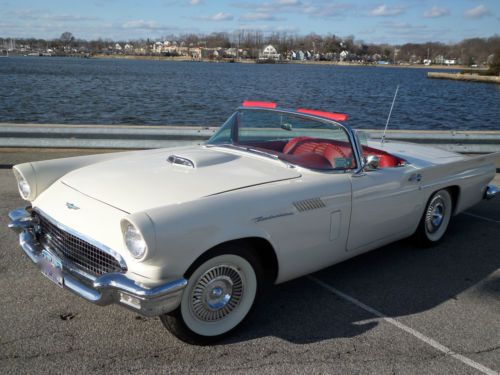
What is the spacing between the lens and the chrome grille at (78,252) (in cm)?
299

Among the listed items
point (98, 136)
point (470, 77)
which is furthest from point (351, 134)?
point (470, 77)

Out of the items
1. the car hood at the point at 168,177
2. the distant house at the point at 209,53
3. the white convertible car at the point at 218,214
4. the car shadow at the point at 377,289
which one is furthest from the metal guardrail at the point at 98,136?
the distant house at the point at 209,53

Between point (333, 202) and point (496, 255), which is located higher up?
point (333, 202)

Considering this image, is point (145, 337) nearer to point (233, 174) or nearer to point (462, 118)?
point (233, 174)

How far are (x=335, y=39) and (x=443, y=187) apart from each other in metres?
178

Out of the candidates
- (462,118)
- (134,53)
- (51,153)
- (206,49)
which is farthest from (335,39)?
(51,153)

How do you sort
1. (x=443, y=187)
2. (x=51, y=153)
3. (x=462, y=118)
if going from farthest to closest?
(x=462, y=118) < (x=51, y=153) < (x=443, y=187)

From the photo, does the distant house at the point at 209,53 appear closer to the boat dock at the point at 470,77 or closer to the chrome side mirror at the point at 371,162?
the boat dock at the point at 470,77

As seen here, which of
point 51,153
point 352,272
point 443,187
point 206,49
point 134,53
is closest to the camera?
point 352,272

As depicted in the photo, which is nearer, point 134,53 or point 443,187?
point 443,187

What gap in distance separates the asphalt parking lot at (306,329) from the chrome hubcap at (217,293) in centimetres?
19

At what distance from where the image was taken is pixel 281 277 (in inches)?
136

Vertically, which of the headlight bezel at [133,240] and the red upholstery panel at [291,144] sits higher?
the red upholstery panel at [291,144]

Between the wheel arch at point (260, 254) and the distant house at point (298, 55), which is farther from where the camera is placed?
the distant house at point (298, 55)
